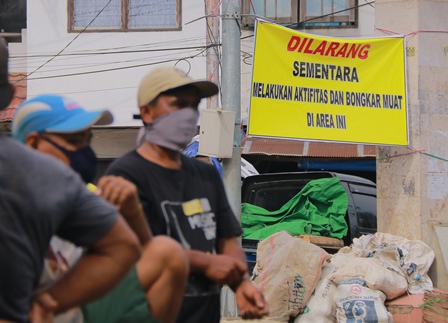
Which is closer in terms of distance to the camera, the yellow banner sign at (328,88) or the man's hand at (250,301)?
the man's hand at (250,301)

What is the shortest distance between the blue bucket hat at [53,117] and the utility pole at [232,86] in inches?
241

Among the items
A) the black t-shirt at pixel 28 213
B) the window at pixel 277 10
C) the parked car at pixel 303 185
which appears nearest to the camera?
the black t-shirt at pixel 28 213

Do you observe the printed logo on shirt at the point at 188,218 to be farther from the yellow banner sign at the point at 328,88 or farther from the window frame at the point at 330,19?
the window frame at the point at 330,19

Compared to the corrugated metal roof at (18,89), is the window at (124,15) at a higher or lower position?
higher

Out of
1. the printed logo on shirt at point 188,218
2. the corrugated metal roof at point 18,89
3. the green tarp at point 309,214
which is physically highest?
the corrugated metal roof at point 18,89

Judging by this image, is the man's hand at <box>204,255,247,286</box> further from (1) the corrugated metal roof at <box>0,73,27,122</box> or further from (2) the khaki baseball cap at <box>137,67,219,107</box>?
(1) the corrugated metal roof at <box>0,73,27,122</box>

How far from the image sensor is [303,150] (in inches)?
688

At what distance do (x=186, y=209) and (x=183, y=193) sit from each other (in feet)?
0.24

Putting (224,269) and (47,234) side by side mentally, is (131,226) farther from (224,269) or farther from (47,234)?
(224,269)

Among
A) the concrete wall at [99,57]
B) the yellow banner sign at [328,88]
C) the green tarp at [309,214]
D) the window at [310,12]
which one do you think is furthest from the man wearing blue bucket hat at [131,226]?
the concrete wall at [99,57]

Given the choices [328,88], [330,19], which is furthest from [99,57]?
[328,88]

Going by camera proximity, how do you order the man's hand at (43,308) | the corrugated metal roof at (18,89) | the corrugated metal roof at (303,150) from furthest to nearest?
the corrugated metal roof at (18,89) < the corrugated metal roof at (303,150) < the man's hand at (43,308)

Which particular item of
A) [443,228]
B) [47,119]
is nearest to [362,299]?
[443,228]

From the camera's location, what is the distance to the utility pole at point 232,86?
9211 millimetres
